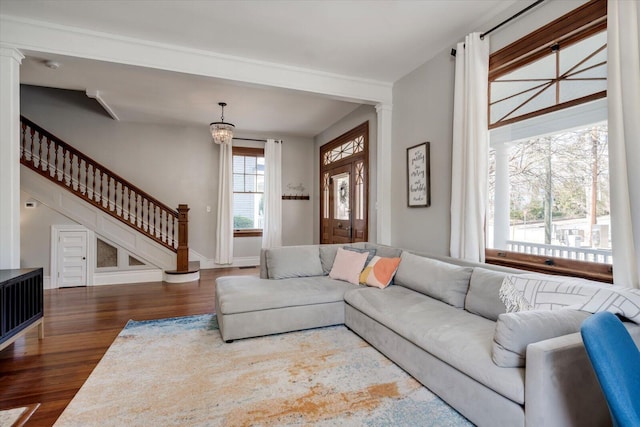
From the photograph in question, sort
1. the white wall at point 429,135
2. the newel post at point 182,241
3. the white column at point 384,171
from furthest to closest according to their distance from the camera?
1. the newel post at point 182,241
2. the white column at point 384,171
3. the white wall at point 429,135

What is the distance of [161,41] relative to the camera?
128 inches

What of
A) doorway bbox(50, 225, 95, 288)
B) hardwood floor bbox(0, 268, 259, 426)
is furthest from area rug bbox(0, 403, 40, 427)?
doorway bbox(50, 225, 95, 288)

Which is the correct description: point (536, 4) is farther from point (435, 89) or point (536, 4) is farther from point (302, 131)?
point (302, 131)

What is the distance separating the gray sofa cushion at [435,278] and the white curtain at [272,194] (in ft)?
13.1

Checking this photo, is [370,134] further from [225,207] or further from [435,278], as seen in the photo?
[225,207]

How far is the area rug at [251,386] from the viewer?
182 centimetres

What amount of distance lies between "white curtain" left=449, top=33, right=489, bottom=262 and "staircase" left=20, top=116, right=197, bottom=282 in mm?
4464

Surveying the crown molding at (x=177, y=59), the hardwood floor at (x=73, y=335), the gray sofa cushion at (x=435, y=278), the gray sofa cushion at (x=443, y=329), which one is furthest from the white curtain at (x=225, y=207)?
the gray sofa cushion at (x=435, y=278)

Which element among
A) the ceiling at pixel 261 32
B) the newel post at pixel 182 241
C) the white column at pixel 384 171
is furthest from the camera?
the newel post at pixel 182 241

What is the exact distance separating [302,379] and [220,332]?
3.74ft

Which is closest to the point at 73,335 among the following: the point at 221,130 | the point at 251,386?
the point at 251,386

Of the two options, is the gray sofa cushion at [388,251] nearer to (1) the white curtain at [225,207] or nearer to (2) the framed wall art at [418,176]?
(2) the framed wall art at [418,176]

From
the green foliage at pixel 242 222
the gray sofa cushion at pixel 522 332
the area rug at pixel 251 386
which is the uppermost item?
the green foliage at pixel 242 222

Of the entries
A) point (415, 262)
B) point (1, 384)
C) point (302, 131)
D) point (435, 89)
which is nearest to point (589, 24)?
point (435, 89)
